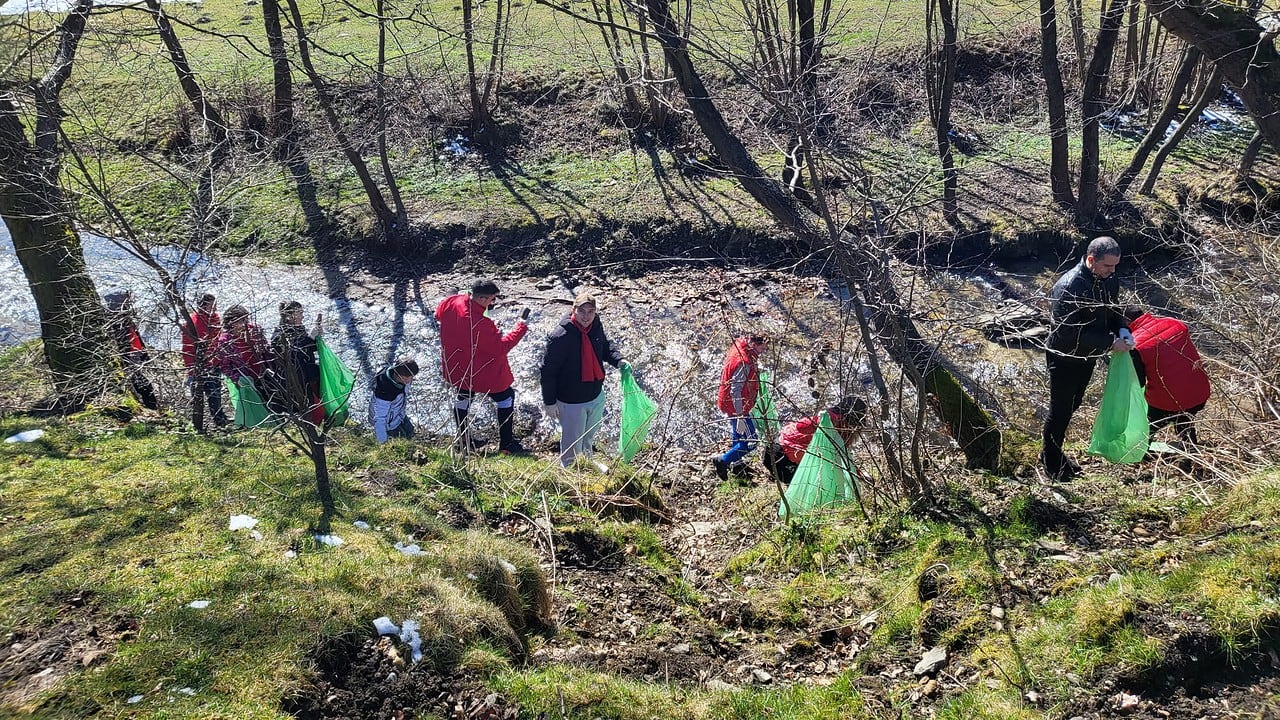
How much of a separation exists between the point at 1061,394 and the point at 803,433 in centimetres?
183

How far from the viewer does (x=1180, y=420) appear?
19.7 feet

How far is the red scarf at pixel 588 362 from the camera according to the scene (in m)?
7.04

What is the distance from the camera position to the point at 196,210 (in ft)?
19.6

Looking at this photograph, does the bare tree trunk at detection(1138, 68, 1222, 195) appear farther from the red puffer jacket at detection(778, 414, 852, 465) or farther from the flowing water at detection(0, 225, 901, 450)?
the red puffer jacket at detection(778, 414, 852, 465)

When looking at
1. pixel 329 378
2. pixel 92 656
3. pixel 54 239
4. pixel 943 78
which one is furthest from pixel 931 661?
pixel 943 78

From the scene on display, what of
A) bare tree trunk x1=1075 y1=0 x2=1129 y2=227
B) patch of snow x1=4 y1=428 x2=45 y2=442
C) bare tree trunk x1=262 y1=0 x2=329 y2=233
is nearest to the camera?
patch of snow x1=4 y1=428 x2=45 y2=442

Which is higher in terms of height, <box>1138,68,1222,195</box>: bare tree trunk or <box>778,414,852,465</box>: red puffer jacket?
<box>1138,68,1222,195</box>: bare tree trunk

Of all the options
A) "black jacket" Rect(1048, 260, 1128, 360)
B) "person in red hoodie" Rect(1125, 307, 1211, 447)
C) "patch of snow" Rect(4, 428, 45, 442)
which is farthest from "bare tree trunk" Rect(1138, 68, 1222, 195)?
"patch of snow" Rect(4, 428, 45, 442)

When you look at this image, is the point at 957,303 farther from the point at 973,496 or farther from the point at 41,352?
the point at 41,352

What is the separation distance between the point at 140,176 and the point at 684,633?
1377cm

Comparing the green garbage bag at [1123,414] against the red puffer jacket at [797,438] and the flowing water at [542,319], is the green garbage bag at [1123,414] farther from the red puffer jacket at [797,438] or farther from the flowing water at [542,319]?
the flowing water at [542,319]

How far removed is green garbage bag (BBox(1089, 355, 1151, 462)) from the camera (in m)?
5.56

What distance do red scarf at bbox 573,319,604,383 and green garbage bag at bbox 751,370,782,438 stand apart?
1.47 meters

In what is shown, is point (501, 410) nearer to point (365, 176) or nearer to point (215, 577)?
point (215, 577)
